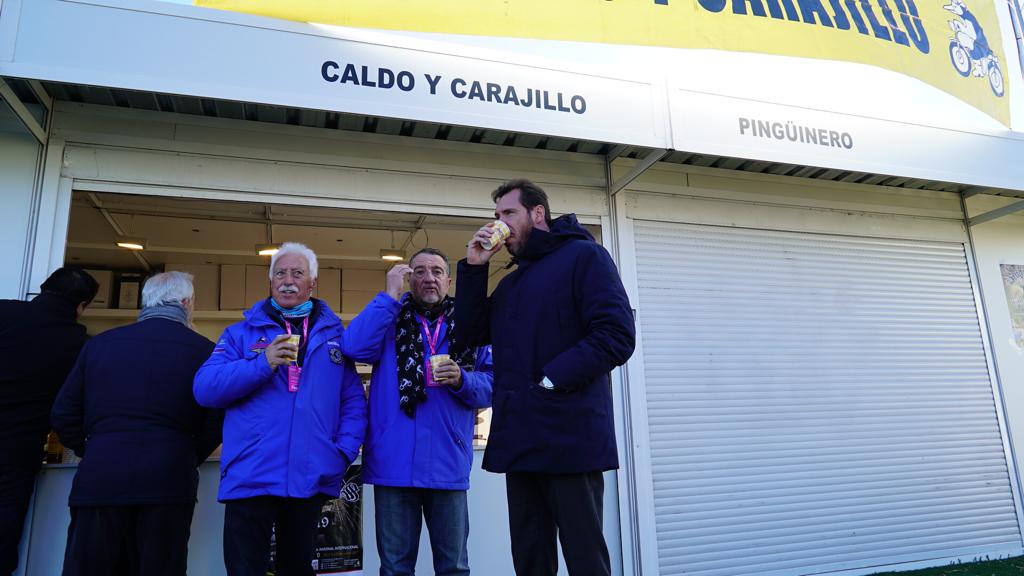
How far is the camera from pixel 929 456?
5121 mm

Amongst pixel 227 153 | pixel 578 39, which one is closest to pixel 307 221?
pixel 227 153

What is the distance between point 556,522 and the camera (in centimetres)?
210

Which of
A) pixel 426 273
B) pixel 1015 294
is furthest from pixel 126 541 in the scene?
pixel 1015 294

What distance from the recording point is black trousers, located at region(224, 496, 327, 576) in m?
2.58

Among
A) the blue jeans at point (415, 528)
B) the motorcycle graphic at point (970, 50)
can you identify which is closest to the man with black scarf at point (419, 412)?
the blue jeans at point (415, 528)

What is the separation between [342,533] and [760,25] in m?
4.37

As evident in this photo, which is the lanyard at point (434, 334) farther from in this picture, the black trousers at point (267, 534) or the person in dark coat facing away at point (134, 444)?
the person in dark coat facing away at point (134, 444)

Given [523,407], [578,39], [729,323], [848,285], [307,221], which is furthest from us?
[307,221]

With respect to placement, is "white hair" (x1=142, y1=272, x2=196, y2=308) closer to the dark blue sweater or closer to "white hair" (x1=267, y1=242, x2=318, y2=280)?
the dark blue sweater

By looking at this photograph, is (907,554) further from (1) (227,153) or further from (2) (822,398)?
(1) (227,153)

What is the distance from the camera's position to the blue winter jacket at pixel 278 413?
2.62 metres

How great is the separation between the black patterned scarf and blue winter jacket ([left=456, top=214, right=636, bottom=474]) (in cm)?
52

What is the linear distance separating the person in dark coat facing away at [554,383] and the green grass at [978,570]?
A: 12.3 ft

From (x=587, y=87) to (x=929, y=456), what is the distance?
157 inches
